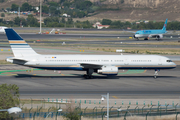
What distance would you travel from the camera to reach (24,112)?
97.1 feet

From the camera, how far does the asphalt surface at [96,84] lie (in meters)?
42.7

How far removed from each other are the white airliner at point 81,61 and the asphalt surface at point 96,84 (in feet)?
7.05

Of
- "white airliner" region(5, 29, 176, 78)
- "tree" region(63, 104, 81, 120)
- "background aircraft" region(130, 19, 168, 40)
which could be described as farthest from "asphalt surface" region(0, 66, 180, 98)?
"background aircraft" region(130, 19, 168, 40)

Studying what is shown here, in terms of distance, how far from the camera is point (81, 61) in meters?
55.2

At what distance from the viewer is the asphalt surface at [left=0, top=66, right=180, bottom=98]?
42.7 m

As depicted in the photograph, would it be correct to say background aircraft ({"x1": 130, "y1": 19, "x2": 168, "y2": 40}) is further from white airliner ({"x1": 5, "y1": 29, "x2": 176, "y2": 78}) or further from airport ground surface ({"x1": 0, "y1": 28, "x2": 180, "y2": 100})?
white airliner ({"x1": 5, "y1": 29, "x2": 176, "y2": 78})

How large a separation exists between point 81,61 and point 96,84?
693cm

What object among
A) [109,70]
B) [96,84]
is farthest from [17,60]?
[109,70]

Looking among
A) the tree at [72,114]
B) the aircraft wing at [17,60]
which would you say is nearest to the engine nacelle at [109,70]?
the aircraft wing at [17,60]

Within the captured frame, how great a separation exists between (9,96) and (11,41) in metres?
27.0

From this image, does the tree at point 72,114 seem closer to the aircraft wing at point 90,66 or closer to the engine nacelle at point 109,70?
the engine nacelle at point 109,70

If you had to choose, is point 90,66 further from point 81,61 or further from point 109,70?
point 109,70

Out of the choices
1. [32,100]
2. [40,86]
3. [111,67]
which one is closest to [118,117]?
[32,100]

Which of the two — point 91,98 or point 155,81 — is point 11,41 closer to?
point 91,98
